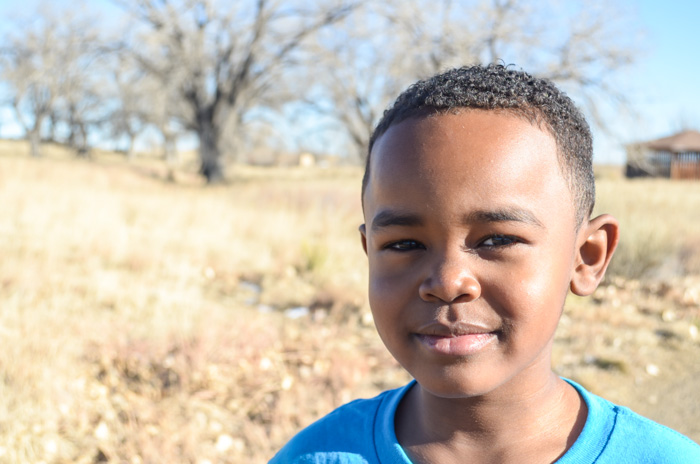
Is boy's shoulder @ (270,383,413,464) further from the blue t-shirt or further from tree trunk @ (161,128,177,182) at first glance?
tree trunk @ (161,128,177,182)

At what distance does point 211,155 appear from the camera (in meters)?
18.4

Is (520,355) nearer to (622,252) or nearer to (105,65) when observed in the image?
(622,252)

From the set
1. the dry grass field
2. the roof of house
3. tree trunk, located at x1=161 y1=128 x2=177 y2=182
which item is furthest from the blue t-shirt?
tree trunk, located at x1=161 y1=128 x2=177 y2=182

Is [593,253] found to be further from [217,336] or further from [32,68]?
[32,68]

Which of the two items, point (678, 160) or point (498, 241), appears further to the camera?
point (678, 160)

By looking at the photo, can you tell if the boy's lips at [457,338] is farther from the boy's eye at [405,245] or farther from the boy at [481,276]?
the boy's eye at [405,245]

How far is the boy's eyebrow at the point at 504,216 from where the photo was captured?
0.98 meters

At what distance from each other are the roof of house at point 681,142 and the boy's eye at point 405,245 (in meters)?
34.4

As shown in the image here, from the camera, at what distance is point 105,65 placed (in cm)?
1691

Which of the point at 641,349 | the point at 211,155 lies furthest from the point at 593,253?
the point at 211,155

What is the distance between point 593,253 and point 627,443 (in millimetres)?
363

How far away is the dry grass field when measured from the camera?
9.51ft

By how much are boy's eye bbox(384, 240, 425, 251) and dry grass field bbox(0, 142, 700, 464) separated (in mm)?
2042

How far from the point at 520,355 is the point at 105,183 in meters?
14.3
